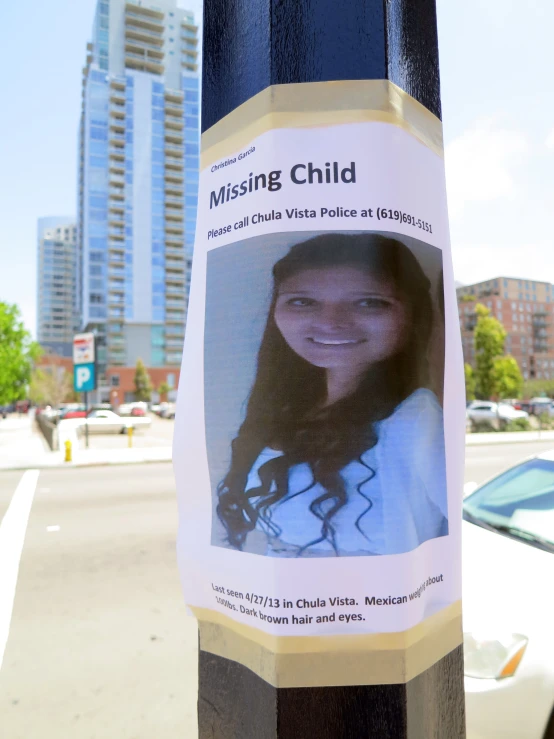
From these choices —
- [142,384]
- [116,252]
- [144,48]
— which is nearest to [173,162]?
[144,48]

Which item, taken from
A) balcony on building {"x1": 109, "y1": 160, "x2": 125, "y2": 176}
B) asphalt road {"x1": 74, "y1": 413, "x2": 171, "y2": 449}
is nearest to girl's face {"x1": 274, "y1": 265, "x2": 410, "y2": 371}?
asphalt road {"x1": 74, "y1": 413, "x2": 171, "y2": 449}

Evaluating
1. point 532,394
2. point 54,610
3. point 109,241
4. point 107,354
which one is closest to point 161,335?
point 107,354

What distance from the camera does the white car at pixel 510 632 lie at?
2.16m

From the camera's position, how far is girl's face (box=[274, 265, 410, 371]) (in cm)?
120

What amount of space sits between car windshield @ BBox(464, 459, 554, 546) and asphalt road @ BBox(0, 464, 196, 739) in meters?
2.24

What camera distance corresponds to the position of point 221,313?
1312 millimetres

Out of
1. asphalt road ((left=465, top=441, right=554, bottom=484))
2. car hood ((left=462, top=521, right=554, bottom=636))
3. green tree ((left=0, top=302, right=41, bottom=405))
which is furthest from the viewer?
green tree ((left=0, top=302, right=41, bottom=405))

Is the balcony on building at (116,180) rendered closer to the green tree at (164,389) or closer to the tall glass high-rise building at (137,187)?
the tall glass high-rise building at (137,187)

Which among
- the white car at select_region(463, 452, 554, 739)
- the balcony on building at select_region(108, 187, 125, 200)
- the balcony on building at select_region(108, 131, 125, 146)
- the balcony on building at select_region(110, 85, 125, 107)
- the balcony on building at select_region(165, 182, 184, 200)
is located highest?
the balcony on building at select_region(110, 85, 125, 107)

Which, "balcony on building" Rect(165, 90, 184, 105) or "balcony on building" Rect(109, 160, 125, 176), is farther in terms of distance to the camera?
"balcony on building" Rect(165, 90, 184, 105)

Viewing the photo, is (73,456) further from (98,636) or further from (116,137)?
(116,137)

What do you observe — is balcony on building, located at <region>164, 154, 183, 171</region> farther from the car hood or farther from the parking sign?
the car hood

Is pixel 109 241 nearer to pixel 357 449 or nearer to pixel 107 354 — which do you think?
pixel 107 354

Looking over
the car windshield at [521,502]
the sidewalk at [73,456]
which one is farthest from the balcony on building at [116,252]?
the car windshield at [521,502]
